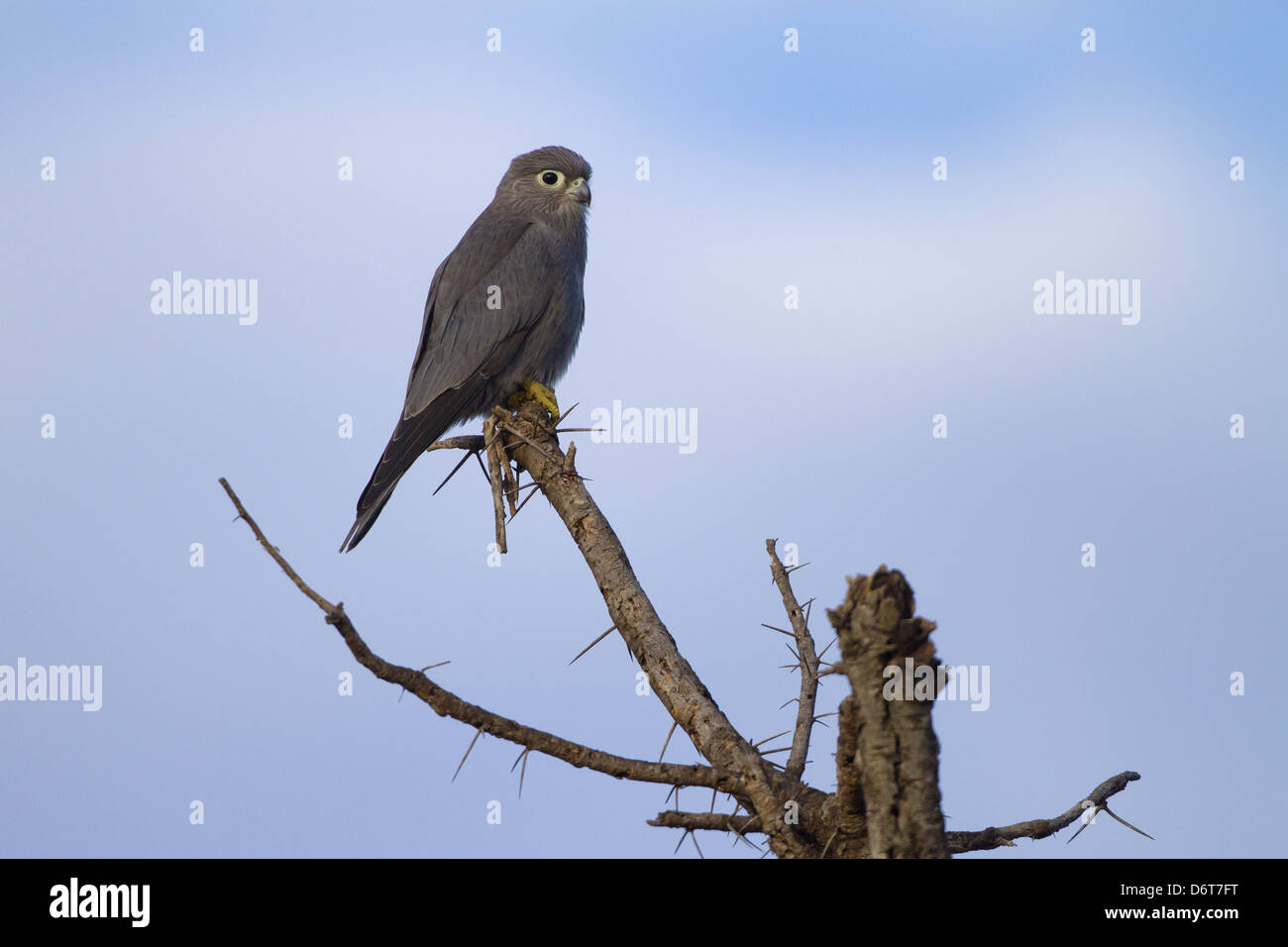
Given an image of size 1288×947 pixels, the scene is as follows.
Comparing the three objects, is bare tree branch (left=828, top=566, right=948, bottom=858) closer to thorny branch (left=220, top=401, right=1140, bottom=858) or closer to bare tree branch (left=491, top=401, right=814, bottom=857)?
thorny branch (left=220, top=401, right=1140, bottom=858)

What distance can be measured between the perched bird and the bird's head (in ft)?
0.04

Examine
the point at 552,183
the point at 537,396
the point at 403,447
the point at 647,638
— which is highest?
the point at 552,183

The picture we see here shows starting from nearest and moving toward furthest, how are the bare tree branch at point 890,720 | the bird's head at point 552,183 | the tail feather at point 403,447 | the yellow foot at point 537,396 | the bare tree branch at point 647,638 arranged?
1. the bare tree branch at point 890,720
2. the bare tree branch at point 647,638
3. the tail feather at point 403,447
4. the yellow foot at point 537,396
5. the bird's head at point 552,183

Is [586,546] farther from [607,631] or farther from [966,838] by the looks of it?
[966,838]

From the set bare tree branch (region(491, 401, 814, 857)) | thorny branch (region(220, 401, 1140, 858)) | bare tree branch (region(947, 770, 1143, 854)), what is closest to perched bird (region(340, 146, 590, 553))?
thorny branch (region(220, 401, 1140, 858))

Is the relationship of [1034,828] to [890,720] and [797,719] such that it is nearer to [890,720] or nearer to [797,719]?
[797,719]

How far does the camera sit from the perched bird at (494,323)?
6.79 meters

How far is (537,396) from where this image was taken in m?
7.10

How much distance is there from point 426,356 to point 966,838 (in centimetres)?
464

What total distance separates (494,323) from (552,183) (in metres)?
1.76

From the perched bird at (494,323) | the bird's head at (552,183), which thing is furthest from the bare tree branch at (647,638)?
the bird's head at (552,183)

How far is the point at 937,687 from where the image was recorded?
126 inches

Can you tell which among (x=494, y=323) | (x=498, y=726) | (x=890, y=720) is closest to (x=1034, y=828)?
(x=890, y=720)

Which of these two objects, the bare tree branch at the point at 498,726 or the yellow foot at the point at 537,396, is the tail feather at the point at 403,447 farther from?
the bare tree branch at the point at 498,726
